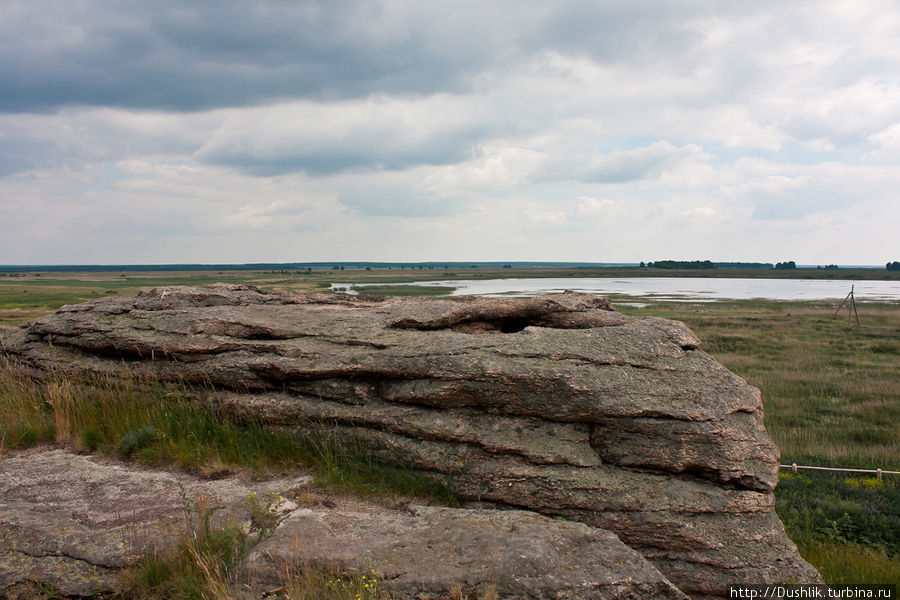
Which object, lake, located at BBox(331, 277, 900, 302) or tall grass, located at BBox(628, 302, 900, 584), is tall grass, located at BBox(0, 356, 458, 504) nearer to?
tall grass, located at BBox(628, 302, 900, 584)

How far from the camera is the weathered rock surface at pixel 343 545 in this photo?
4805 mm

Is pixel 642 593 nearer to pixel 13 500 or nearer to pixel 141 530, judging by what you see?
pixel 141 530

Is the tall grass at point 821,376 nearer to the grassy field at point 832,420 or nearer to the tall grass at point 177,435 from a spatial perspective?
the grassy field at point 832,420

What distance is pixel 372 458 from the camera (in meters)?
7.17

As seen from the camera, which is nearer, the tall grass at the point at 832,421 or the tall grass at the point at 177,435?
the tall grass at the point at 177,435

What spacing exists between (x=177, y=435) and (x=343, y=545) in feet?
12.8

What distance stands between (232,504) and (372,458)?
193 cm

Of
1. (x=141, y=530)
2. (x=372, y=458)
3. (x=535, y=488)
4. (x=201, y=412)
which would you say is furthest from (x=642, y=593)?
(x=201, y=412)

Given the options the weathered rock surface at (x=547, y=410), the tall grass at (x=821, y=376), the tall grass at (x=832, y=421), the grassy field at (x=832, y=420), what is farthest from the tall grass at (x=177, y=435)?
the tall grass at (x=821, y=376)

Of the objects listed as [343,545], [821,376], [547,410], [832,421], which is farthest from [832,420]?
[343,545]

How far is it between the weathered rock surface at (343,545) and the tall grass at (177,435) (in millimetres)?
598

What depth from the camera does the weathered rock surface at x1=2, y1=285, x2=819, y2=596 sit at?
6.32 m

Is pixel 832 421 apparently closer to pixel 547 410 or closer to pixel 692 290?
pixel 547 410

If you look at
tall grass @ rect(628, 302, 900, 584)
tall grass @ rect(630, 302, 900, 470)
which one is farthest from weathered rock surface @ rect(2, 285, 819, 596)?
tall grass @ rect(630, 302, 900, 470)
